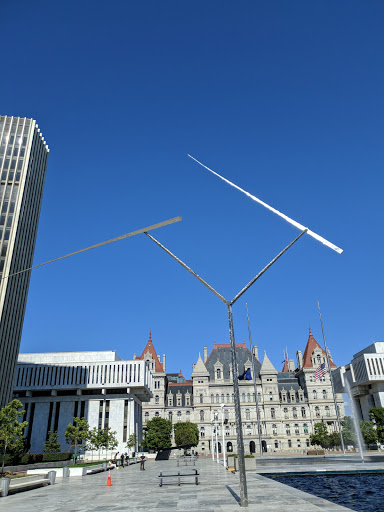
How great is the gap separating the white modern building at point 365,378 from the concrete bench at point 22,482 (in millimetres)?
81168

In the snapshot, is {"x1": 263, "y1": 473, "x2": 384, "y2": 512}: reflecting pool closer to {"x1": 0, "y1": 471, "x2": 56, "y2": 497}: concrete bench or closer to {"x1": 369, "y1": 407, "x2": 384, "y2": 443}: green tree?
{"x1": 0, "y1": 471, "x2": 56, "y2": 497}: concrete bench

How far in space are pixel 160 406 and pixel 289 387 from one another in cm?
4075

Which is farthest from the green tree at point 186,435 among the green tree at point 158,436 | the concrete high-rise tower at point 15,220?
the concrete high-rise tower at point 15,220

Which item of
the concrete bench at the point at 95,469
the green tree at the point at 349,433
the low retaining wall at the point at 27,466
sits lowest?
the concrete bench at the point at 95,469

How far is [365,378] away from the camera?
99625mm

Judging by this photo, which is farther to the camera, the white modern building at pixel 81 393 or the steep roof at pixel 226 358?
the steep roof at pixel 226 358

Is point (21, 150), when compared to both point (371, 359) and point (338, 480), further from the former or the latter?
point (371, 359)

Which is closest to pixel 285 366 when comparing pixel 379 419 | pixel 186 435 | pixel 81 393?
pixel 186 435

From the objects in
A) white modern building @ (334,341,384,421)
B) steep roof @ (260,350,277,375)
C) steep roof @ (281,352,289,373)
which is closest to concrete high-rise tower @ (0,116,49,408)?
steep roof @ (260,350,277,375)

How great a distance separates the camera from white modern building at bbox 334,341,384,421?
98.8m

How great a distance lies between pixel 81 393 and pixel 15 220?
49.0m

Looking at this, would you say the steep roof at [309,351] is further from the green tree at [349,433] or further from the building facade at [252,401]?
the green tree at [349,433]

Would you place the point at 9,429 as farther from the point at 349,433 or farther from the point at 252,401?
the point at 252,401

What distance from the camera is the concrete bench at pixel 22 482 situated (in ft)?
73.2
